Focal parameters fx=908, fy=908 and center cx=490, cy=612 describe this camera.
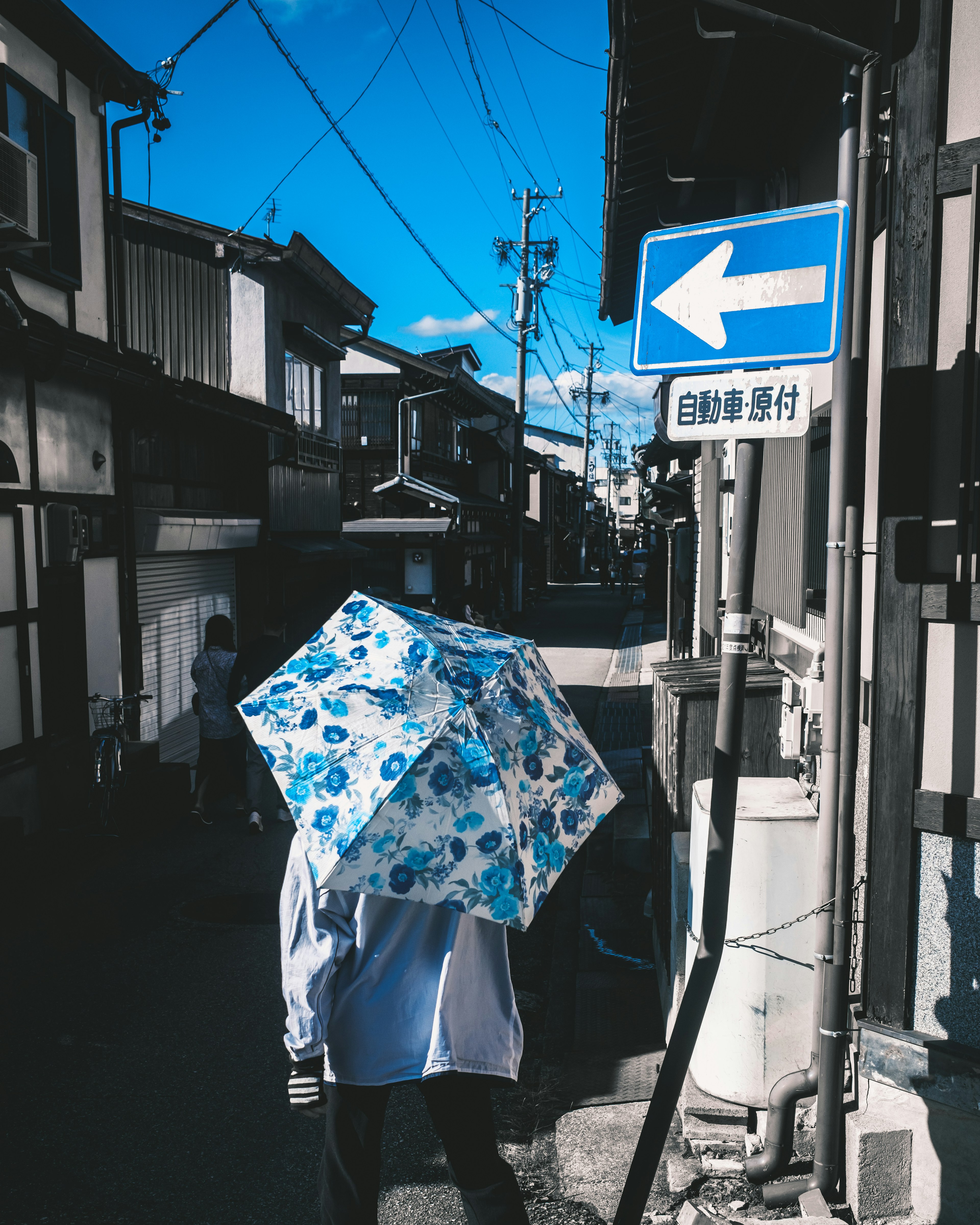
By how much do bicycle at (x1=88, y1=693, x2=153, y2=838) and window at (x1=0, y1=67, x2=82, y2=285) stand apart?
4.38 metres

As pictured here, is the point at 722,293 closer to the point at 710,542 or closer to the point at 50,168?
the point at 710,542

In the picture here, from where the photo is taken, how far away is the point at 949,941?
322 cm

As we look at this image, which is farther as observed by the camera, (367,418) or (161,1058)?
(367,418)

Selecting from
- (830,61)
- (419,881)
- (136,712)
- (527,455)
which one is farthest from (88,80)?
(527,455)

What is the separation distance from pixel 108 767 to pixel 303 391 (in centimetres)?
1062

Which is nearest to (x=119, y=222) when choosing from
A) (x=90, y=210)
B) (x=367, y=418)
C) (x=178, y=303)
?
(x=90, y=210)

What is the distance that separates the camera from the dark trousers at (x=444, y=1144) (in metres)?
2.67

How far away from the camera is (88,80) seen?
965cm

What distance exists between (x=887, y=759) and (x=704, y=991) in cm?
111

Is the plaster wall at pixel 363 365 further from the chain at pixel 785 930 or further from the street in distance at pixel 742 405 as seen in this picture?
the street in distance at pixel 742 405

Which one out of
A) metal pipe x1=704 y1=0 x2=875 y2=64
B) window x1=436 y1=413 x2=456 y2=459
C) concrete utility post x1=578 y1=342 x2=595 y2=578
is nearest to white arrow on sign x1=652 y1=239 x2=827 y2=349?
metal pipe x1=704 y1=0 x2=875 y2=64

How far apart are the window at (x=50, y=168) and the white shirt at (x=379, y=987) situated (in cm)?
785

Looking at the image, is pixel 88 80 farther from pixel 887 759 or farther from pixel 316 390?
pixel 887 759

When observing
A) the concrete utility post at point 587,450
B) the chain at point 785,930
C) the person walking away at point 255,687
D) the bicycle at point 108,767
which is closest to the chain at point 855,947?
the chain at point 785,930
